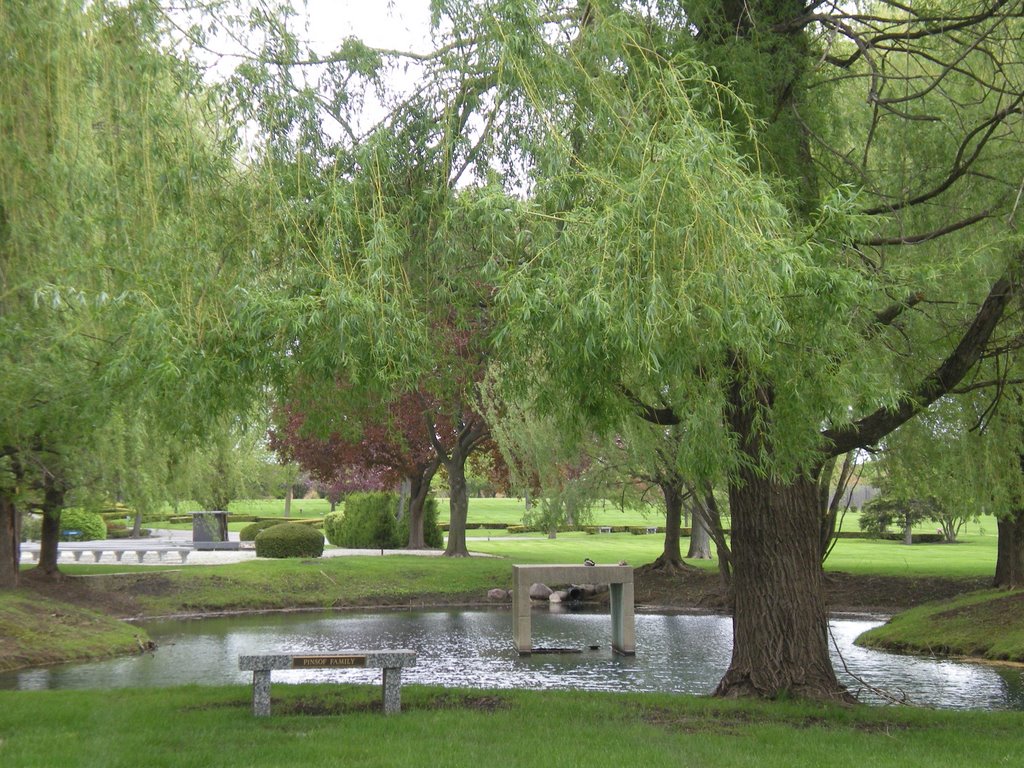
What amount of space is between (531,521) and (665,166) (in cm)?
2361

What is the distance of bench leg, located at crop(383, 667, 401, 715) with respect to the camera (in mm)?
9172

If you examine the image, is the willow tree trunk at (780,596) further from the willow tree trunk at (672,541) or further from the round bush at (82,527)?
the round bush at (82,527)

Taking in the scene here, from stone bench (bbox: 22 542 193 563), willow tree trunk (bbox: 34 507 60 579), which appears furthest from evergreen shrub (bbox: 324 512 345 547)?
willow tree trunk (bbox: 34 507 60 579)

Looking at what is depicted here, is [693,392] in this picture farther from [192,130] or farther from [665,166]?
[192,130]

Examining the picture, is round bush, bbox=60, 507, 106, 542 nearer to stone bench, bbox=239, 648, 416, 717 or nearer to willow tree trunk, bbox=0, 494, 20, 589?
willow tree trunk, bbox=0, 494, 20, 589

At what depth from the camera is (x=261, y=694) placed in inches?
355

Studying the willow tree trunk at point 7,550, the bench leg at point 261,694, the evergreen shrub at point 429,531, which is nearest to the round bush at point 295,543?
the evergreen shrub at point 429,531

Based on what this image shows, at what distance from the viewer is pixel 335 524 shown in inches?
1464

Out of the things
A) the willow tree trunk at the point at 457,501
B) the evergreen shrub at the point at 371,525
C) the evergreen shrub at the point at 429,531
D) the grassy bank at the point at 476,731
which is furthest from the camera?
the evergreen shrub at the point at 429,531

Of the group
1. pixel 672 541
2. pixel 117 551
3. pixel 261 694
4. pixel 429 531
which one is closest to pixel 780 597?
pixel 261 694

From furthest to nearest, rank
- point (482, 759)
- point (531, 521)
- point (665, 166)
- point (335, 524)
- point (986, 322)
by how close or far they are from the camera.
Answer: point (335, 524) → point (531, 521) → point (986, 322) → point (482, 759) → point (665, 166)

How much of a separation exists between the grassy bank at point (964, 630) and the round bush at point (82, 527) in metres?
30.4

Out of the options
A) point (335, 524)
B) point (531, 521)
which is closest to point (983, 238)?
point (531, 521)

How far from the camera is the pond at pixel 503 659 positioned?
12992 mm
